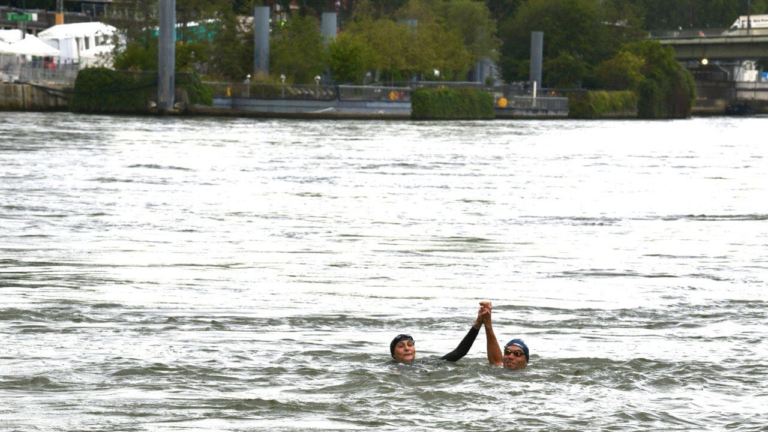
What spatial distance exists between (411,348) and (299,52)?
240 ft

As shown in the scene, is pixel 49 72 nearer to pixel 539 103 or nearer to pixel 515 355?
pixel 539 103

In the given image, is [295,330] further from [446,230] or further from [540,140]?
[540,140]

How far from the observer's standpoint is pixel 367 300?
15.7 metres

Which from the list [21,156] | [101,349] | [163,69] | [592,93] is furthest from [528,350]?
[592,93]

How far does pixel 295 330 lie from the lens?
13812 millimetres

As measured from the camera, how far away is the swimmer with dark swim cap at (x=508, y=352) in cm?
1206

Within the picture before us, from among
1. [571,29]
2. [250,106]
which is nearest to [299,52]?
[250,106]

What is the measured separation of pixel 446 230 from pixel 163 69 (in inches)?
2059

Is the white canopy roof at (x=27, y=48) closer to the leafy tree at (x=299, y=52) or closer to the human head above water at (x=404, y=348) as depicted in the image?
the leafy tree at (x=299, y=52)

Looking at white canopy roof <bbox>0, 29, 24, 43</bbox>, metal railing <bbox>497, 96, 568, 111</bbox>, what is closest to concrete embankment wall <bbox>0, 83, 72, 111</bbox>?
white canopy roof <bbox>0, 29, 24, 43</bbox>

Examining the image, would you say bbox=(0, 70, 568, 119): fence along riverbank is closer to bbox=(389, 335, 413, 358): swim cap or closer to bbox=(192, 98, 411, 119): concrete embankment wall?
bbox=(192, 98, 411, 119): concrete embankment wall

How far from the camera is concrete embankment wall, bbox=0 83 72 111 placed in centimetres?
7012

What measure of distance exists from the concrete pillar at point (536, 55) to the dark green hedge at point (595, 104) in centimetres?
368

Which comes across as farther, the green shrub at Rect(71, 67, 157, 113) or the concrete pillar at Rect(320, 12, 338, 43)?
the concrete pillar at Rect(320, 12, 338, 43)
